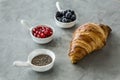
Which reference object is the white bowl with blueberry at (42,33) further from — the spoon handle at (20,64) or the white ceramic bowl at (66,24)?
the spoon handle at (20,64)

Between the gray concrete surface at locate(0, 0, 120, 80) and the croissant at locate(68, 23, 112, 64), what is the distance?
0.12 ft

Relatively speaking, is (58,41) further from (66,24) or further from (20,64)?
(20,64)

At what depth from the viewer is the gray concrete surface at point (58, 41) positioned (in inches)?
44.4

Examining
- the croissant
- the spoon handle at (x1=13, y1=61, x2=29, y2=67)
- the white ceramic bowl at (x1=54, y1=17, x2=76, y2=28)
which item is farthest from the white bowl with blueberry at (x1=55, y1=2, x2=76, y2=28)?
the spoon handle at (x1=13, y1=61, x2=29, y2=67)

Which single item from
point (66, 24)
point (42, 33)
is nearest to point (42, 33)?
point (42, 33)

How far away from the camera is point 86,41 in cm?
117

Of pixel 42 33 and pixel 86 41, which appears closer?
pixel 86 41

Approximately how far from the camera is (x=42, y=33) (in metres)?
1.28

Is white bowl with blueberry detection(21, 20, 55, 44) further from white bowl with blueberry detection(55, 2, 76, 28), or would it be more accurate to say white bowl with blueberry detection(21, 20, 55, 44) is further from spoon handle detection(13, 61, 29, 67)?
spoon handle detection(13, 61, 29, 67)

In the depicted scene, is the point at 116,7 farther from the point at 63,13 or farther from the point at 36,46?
the point at 36,46

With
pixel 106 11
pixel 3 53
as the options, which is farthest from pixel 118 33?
pixel 3 53

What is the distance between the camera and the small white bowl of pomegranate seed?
127 centimetres

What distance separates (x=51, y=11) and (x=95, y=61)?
0.44m

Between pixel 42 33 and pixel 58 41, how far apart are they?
3.2 inches
